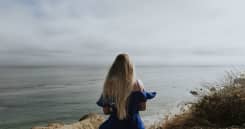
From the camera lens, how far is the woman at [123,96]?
172 inches

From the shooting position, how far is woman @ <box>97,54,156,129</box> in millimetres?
4363

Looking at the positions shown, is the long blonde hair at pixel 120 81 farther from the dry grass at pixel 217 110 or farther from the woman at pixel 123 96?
the dry grass at pixel 217 110

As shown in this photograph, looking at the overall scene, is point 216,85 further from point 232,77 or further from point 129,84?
point 129,84

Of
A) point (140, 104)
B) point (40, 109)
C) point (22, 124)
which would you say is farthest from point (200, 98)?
point (40, 109)

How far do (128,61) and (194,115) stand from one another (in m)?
5.90

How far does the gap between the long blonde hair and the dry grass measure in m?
4.80

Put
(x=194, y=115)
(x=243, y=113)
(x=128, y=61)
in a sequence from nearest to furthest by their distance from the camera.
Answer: (x=128, y=61) → (x=243, y=113) → (x=194, y=115)

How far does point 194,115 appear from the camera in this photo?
384 inches

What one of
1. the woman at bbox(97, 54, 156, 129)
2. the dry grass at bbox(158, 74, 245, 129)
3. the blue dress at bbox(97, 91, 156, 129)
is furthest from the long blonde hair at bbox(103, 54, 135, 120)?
the dry grass at bbox(158, 74, 245, 129)

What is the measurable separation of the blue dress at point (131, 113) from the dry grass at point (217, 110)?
4464 mm

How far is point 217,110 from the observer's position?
30.5ft

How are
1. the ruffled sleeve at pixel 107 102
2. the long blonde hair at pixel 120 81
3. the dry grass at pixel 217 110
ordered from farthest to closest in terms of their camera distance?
the dry grass at pixel 217 110, the ruffled sleeve at pixel 107 102, the long blonde hair at pixel 120 81

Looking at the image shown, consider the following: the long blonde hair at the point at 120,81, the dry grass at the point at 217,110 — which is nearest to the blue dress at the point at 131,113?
the long blonde hair at the point at 120,81

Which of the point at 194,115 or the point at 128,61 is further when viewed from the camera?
the point at 194,115
